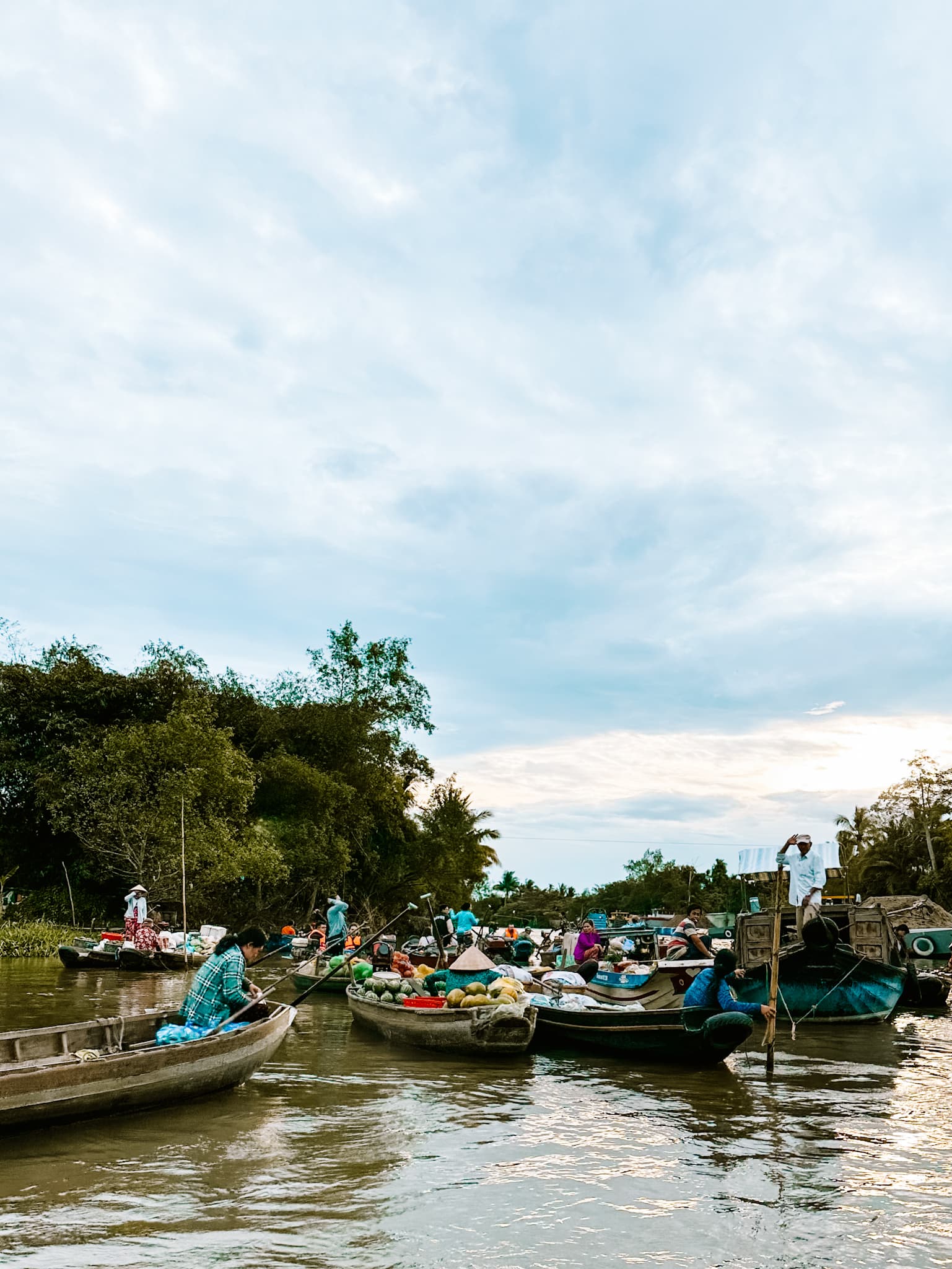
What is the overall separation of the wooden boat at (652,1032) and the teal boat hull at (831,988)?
347 cm

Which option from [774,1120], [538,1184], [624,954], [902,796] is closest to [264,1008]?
[538,1184]

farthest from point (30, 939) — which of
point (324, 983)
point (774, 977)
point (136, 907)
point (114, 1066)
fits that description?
point (774, 977)

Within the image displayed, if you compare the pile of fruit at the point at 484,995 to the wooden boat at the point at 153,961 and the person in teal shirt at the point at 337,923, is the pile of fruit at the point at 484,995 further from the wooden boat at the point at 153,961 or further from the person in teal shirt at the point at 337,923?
the wooden boat at the point at 153,961

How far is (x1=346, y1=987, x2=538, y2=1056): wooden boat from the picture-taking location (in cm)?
1130

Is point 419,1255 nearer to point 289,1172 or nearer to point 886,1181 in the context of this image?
point 289,1172

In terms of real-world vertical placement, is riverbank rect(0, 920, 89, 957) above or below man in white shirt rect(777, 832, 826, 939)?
below

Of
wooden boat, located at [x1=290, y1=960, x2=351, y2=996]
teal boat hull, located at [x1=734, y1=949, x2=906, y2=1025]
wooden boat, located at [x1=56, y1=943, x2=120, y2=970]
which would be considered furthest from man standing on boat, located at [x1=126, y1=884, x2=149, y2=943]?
teal boat hull, located at [x1=734, y1=949, x2=906, y2=1025]

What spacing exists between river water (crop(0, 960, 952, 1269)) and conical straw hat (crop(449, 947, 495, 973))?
181 centimetres

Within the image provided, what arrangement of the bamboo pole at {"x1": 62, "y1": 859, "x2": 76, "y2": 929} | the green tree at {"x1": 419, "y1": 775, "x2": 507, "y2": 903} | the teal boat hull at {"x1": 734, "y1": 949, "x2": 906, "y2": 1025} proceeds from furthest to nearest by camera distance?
the green tree at {"x1": 419, "y1": 775, "x2": 507, "y2": 903}, the bamboo pole at {"x1": 62, "y1": 859, "x2": 76, "y2": 929}, the teal boat hull at {"x1": 734, "y1": 949, "x2": 906, "y2": 1025}

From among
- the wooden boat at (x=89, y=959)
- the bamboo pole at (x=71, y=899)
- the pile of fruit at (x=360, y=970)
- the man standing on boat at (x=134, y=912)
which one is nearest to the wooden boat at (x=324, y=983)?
the pile of fruit at (x=360, y=970)

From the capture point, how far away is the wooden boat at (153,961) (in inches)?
843

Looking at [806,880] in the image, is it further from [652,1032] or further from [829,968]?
[652,1032]

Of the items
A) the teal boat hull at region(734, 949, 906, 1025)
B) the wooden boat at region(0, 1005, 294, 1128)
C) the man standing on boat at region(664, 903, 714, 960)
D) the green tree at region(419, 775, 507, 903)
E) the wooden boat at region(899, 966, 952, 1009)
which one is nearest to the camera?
the wooden boat at region(0, 1005, 294, 1128)

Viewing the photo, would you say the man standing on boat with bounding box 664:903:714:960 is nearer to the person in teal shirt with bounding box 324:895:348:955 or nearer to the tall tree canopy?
the person in teal shirt with bounding box 324:895:348:955
